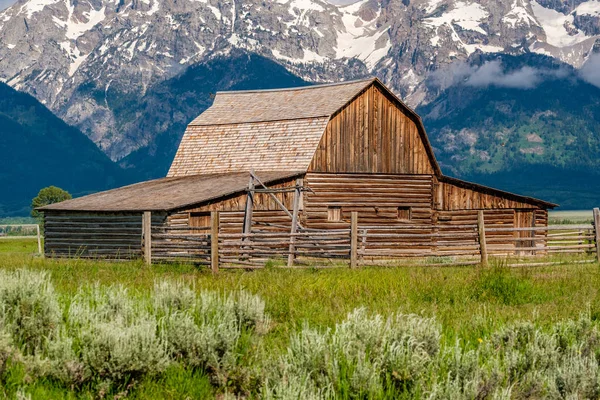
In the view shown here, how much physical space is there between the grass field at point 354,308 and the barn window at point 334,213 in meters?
15.4

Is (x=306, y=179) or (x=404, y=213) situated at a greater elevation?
(x=306, y=179)

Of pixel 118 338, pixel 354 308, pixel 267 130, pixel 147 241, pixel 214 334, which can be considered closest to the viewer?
pixel 118 338

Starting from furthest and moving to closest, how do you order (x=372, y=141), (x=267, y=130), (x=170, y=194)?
(x=267, y=130) → (x=372, y=141) → (x=170, y=194)

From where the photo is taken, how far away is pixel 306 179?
36.1 metres

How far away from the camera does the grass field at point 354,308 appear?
27.6 ft

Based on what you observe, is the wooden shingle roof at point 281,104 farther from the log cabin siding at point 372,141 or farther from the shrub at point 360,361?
the shrub at point 360,361

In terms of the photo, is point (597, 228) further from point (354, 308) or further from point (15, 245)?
point (15, 245)

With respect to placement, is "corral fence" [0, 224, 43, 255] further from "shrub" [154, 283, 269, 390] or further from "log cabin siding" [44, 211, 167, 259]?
"shrub" [154, 283, 269, 390]

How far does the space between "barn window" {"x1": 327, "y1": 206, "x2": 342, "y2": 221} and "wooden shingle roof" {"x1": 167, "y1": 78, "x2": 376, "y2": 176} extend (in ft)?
8.02

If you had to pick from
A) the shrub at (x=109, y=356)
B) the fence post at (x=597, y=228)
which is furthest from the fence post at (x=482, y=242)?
the shrub at (x=109, y=356)

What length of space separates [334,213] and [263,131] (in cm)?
509

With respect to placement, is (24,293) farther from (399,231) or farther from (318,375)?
(399,231)

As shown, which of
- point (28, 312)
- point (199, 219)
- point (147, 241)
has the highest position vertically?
point (199, 219)

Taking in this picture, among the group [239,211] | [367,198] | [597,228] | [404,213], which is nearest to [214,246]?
[239,211]
